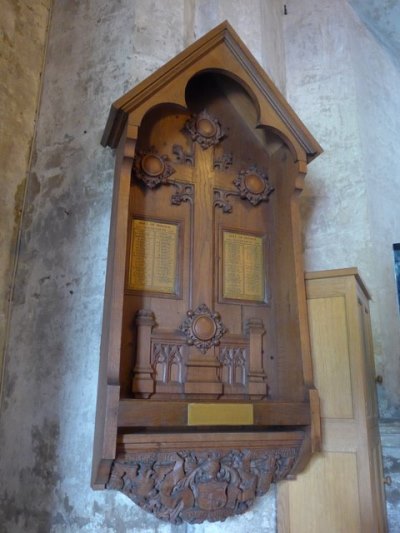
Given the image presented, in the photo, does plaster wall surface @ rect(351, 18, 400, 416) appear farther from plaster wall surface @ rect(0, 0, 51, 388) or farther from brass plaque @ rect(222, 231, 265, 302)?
plaster wall surface @ rect(0, 0, 51, 388)

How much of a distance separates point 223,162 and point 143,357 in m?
0.90

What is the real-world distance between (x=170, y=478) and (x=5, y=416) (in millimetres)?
780

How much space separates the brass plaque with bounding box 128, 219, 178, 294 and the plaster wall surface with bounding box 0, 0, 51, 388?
2.05 feet

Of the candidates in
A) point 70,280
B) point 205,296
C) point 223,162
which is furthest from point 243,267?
point 70,280

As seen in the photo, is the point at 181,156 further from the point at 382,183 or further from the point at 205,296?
the point at 382,183

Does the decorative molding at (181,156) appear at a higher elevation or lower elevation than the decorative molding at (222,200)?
higher

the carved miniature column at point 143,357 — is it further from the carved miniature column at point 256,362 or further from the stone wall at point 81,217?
the carved miniature column at point 256,362

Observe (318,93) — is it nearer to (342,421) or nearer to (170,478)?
(342,421)

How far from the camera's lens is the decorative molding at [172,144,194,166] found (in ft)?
6.36

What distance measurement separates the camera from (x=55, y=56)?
2.33 m

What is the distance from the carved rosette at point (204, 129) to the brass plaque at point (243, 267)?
41 centimetres

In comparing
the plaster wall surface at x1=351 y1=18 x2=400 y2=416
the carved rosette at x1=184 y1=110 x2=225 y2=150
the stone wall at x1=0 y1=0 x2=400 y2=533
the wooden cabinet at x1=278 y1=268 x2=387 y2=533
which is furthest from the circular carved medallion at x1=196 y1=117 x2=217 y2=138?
the plaster wall surface at x1=351 y1=18 x2=400 y2=416

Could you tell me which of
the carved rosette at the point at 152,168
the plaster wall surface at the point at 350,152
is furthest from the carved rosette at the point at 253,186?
the plaster wall surface at the point at 350,152

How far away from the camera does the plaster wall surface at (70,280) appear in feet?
A: 5.60
